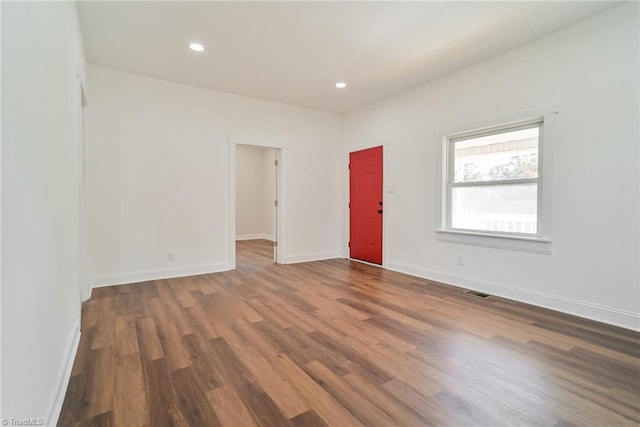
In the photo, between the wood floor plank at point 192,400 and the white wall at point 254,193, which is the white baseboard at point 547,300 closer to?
the wood floor plank at point 192,400

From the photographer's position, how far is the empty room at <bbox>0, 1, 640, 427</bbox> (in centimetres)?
159

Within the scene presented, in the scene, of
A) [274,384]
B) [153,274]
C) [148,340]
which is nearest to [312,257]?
[153,274]

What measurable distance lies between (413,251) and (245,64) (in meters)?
3.48

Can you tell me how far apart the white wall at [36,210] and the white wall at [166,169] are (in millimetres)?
1906

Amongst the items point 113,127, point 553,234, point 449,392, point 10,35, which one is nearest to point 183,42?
point 113,127

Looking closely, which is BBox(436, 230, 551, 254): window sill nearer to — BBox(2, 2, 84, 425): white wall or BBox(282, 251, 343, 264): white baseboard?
BBox(282, 251, 343, 264): white baseboard

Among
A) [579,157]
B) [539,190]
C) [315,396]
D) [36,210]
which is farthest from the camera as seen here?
[539,190]

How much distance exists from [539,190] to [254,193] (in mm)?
7010

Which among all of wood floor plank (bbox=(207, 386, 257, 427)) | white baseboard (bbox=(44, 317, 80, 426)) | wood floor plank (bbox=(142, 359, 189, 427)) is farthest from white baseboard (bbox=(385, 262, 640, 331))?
white baseboard (bbox=(44, 317, 80, 426))

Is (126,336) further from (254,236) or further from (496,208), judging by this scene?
(254,236)

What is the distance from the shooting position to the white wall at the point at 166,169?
3.92 metres

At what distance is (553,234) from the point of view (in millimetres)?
3139

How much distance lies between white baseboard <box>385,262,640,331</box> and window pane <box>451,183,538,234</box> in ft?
2.19

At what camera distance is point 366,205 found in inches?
217
